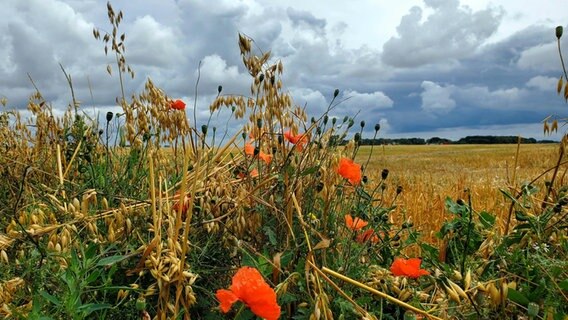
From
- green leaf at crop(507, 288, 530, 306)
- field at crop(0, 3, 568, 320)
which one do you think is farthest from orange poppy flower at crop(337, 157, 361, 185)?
green leaf at crop(507, 288, 530, 306)

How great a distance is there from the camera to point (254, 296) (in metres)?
1.18

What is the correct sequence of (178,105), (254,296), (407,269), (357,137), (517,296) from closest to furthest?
1. (254,296)
2. (517,296)
3. (407,269)
4. (357,137)
5. (178,105)

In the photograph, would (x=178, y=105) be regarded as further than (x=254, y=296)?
Yes

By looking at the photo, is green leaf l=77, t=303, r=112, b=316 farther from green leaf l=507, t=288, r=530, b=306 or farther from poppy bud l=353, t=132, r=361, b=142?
poppy bud l=353, t=132, r=361, b=142

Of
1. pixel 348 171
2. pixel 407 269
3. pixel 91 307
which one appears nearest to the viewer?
pixel 91 307

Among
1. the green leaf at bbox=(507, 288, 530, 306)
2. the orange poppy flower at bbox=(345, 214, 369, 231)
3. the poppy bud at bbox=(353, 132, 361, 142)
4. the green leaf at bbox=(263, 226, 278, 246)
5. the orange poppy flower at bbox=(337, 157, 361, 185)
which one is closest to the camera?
the green leaf at bbox=(507, 288, 530, 306)

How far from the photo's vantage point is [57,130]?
377 centimetres

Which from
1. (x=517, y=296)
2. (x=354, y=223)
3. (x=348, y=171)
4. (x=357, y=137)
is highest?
(x=357, y=137)

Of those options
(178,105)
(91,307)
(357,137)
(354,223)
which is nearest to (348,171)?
(354,223)

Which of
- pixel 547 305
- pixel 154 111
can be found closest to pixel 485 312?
pixel 547 305

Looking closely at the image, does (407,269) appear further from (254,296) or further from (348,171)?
(254,296)

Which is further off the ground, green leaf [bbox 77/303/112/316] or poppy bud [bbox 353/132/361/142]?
poppy bud [bbox 353/132/361/142]

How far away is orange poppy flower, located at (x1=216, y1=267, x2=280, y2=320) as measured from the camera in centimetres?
117

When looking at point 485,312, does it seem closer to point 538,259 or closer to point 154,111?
point 538,259
